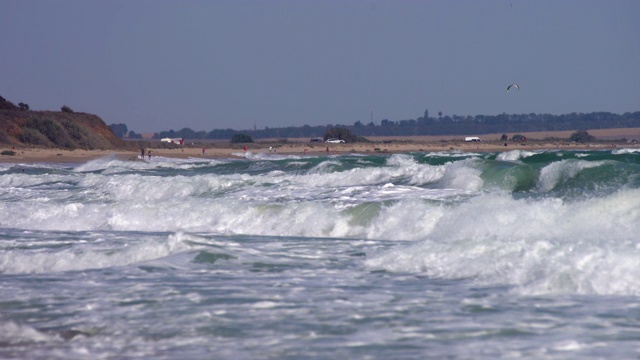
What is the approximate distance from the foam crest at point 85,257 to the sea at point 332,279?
37 mm

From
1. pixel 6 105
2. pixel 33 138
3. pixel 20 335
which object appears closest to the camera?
pixel 20 335

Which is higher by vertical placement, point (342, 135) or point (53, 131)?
point (53, 131)

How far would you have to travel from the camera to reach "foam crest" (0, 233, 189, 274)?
11039 millimetres

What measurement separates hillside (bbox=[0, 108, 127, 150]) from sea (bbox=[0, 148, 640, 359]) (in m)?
42.0

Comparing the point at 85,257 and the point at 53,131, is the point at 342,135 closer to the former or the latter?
the point at 53,131

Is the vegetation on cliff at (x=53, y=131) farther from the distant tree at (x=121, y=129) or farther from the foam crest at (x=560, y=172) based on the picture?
the distant tree at (x=121, y=129)

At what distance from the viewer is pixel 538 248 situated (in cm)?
1020

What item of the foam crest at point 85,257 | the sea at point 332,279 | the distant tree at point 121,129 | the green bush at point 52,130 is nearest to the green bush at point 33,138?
the green bush at point 52,130

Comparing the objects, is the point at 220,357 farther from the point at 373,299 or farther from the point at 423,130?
the point at 423,130

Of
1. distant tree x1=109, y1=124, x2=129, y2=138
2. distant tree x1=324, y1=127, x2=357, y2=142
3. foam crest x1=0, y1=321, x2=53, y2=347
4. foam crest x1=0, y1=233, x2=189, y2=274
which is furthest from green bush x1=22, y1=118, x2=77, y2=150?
distant tree x1=109, y1=124, x2=129, y2=138

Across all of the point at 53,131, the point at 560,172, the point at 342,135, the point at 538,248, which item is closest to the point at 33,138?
the point at 53,131

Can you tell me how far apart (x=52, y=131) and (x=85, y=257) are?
168ft

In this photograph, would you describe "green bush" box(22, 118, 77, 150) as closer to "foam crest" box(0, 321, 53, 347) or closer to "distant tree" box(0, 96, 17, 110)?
"distant tree" box(0, 96, 17, 110)

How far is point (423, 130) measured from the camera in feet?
465
